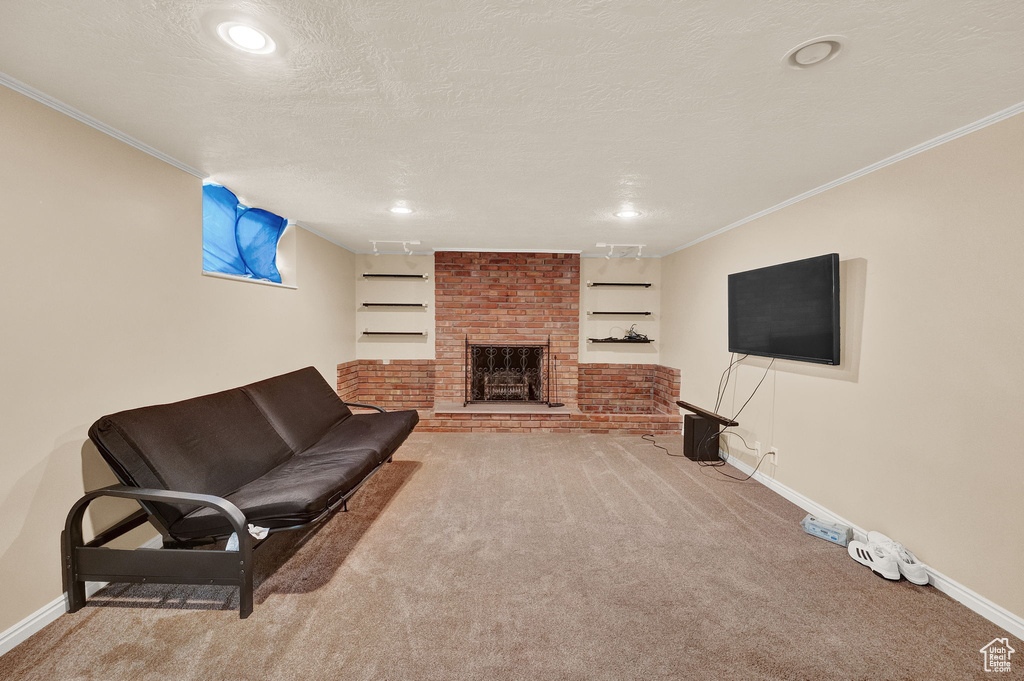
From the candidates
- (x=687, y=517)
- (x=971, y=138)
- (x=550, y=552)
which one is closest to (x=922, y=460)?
(x=687, y=517)

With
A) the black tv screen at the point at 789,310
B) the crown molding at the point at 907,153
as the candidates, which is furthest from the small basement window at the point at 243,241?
the crown molding at the point at 907,153

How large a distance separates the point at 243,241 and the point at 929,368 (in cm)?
434

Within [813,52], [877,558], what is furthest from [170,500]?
[877,558]

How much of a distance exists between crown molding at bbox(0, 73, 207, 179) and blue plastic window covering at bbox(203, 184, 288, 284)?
0.43 meters

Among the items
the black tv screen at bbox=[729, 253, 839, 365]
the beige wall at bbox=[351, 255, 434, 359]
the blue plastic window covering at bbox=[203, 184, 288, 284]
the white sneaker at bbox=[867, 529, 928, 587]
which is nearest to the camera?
the white sneaker at bbox=[867, 529, 928, 587]

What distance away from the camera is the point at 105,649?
154 centimetres

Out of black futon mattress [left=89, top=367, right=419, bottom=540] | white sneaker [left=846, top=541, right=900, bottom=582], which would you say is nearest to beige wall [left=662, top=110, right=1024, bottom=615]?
white sneaker [left=846, top=541, right=900, bottom=582]

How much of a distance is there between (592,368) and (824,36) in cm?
431

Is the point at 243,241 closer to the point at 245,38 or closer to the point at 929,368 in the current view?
the point at 245,38

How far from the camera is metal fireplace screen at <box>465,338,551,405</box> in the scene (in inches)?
203

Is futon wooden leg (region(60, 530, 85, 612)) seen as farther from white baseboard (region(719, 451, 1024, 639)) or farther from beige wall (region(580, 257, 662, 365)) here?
beige wall (region(580, 257, 662, 365))

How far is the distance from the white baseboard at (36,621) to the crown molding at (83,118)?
2.06 meters

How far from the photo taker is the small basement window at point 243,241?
9.05 ft

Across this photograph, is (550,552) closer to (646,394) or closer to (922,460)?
(922,460)
